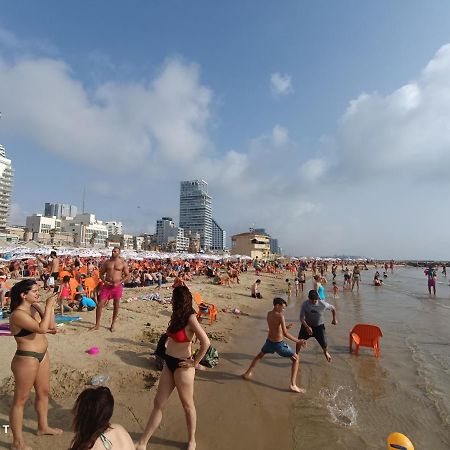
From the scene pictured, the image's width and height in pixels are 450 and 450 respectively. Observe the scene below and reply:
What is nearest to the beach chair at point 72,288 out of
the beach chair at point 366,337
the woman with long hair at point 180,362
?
the woman with long hair at point 180,362

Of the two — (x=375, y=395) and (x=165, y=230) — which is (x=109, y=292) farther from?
(x=165, y=230)

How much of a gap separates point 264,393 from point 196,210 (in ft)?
589

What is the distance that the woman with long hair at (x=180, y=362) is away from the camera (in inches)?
119

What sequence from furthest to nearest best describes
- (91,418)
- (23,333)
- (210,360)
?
(210,360) < (23,333) < (91,418)

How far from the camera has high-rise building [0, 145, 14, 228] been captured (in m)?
92.5

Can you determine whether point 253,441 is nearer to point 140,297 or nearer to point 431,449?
point 431,449

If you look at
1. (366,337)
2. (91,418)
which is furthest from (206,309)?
(91,418)

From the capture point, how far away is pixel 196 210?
18312cm

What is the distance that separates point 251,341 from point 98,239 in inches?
4611

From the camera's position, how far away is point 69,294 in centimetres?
962

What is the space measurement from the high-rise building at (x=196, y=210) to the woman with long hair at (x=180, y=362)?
564 ft

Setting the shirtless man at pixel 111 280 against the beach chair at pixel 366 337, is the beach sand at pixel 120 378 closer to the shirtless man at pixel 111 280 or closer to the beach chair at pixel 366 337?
the shirtless man at pixel 111 280

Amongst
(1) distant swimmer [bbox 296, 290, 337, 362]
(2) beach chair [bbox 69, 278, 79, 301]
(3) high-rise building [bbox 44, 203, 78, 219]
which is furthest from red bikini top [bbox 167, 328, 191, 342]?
(3) high-rise building [bbox 44, 203, 78, 219]

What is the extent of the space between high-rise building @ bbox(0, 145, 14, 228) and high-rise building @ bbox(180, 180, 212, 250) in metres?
97.3
